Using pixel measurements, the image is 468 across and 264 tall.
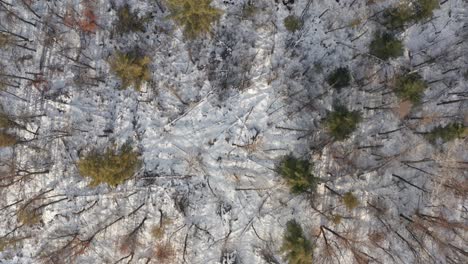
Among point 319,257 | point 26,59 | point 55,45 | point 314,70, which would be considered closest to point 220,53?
point 314,70

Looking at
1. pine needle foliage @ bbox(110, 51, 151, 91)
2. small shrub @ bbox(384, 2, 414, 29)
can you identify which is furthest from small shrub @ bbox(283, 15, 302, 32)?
pine needle foliage @ bbox(110, 51, 151, 91)

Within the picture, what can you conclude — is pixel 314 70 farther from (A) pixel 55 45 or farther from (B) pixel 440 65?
(A) pixel 55 45

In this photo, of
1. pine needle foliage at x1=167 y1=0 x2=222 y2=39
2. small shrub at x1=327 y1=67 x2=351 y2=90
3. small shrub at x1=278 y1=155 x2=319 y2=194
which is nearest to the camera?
pine needle foliage at x1=167 y1=0 x2=222 y2=39

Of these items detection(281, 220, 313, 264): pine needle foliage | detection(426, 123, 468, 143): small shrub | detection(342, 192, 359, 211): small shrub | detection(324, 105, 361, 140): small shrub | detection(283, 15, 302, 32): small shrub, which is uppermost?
detection(283, 15, 302, 32): small shrub

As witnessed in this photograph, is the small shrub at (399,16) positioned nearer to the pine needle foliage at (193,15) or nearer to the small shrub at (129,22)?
the pine needle foliage at (193,15)

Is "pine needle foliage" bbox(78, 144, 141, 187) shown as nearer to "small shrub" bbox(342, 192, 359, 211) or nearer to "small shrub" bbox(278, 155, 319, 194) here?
"small shrub" bbox(278, 155, 319, 194)

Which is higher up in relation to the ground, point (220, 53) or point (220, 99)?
point (220, 53)
